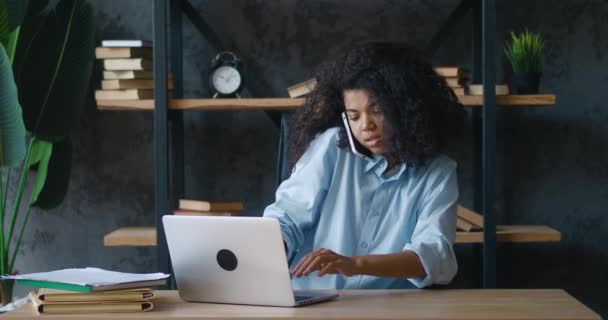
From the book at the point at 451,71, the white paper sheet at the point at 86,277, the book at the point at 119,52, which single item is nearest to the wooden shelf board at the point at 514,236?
the book at the point at 451,71

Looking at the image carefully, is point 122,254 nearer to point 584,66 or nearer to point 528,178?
point 528,178

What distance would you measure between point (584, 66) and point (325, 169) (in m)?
1.39

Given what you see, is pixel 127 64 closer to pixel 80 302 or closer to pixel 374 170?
pixel 374 170

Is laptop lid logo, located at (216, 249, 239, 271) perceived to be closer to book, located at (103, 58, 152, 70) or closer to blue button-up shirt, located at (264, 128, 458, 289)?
blue button-up shirt, located at (264, 128, 458, 289)

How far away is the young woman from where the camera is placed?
2291 millimetres

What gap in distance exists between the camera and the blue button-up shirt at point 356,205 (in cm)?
228

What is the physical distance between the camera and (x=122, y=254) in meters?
3.39

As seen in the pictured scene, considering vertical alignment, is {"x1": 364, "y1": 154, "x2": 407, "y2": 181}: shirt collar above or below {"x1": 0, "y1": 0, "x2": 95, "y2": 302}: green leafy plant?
below

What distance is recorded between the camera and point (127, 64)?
295cm

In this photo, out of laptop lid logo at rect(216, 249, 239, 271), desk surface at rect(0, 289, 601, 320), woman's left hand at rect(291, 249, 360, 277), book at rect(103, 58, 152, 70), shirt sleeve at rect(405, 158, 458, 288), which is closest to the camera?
desk surface at rect(0, 289, 601, 320)

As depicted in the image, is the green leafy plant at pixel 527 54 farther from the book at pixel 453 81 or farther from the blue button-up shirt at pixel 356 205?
the blue button-up shirt at pixel 356 205

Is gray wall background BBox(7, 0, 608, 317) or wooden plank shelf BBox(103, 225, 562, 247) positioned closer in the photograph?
wooden plank shelf BBox(103, 225, 562, 247)

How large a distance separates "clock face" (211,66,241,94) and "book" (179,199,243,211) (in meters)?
0.41

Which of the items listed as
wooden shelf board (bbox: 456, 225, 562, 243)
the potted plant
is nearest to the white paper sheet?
wooden shelf board (bbox: 456, 225, 562, 243)
